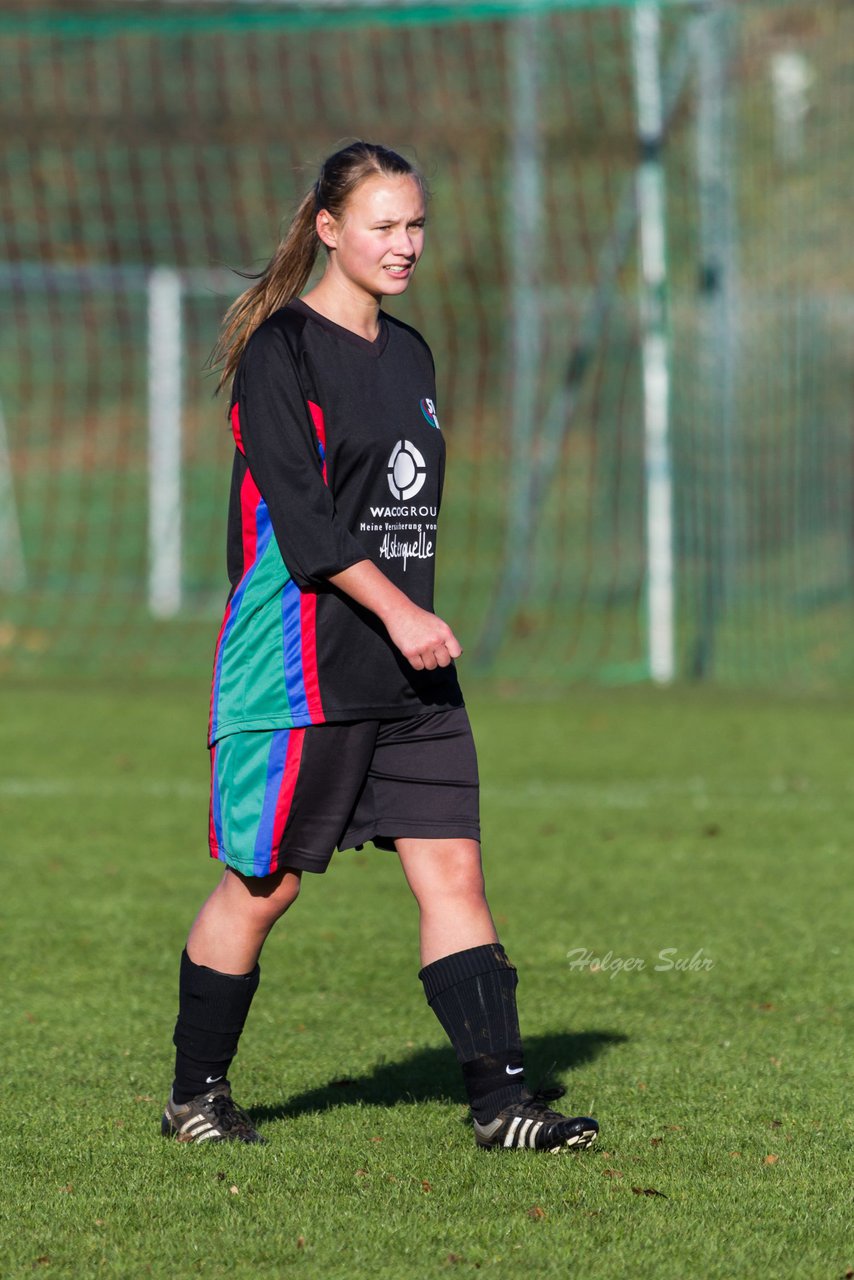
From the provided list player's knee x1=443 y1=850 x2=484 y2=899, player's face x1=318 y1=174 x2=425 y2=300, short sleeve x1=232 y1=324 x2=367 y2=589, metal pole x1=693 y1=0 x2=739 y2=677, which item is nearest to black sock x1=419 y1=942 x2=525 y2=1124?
player's knee x1=443 y1=850 x2=484 y2=899

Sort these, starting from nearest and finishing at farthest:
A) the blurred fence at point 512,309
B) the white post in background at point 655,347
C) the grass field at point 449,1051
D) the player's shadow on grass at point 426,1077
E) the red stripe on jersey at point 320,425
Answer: the grass field at point 449,1051
the red stripe on jersey at point 320,425
the player's shadow on grass at point 426,1077
the white post in background at point 655,347
the blurred fence at point 512,309

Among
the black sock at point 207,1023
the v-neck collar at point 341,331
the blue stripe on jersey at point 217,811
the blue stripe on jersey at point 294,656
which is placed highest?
the v-neck collar at point 341,331

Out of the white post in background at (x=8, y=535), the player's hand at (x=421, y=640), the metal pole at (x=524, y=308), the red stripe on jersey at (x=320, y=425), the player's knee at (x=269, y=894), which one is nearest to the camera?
the player's hand at (x=421, y=640)

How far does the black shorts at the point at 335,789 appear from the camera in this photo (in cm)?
345

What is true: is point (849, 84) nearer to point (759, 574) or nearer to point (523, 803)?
point (759, 574)

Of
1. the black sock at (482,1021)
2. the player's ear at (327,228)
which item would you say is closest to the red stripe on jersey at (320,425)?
the player's ear at (327,228)

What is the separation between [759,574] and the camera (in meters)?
12.6

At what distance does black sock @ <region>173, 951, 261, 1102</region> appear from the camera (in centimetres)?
358

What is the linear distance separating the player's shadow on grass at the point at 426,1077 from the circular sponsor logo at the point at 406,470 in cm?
123

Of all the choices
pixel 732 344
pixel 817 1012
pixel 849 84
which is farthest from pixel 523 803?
pixel 849 84

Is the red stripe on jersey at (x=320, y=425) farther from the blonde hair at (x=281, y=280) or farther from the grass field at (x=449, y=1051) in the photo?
the grass field at (x=449, y=1051)

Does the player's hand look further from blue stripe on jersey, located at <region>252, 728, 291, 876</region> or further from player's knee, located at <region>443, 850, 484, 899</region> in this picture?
player's knee, located at <region>443, 850, 484, 899</region>

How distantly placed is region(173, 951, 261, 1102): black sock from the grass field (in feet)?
0.45

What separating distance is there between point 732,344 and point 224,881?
856cm
